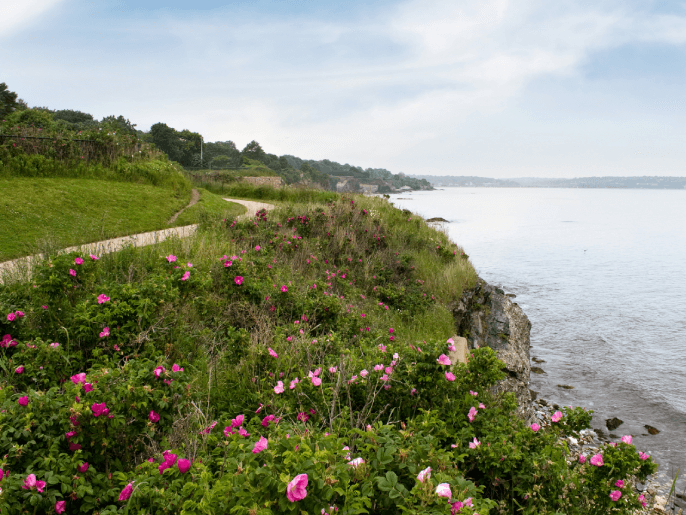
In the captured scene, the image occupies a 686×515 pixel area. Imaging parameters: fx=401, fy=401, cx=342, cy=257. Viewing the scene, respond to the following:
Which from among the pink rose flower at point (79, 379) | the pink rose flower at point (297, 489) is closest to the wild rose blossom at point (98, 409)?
the pink rose flower at point (79, 379)

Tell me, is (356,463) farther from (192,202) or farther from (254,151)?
(254,151)

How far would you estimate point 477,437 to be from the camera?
2805 millimetres

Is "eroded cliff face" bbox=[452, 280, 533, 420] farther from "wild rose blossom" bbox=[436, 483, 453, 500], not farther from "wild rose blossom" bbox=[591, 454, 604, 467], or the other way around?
"wild rose blossom" bbox=[436, 483, 453, 500]

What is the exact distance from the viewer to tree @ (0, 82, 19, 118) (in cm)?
2656

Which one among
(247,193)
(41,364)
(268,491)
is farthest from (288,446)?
(247,193)

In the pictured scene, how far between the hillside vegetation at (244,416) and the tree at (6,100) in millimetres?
29816

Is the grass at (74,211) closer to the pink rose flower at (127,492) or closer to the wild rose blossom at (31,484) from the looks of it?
the wild rose blossom at (31,484)

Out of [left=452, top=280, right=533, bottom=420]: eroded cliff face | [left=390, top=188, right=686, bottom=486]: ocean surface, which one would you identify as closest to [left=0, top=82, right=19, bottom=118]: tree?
[left=390, top=188, right=686, bottom=486]: ocean surface

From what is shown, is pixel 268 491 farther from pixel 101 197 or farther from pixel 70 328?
pixel 101 197

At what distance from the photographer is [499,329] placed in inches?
400

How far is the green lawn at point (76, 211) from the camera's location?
7.68 meters

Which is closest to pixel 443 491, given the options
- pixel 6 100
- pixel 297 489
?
pixel 297 489

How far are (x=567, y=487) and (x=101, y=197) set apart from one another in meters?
11.9

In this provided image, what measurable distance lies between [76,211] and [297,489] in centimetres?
1037
